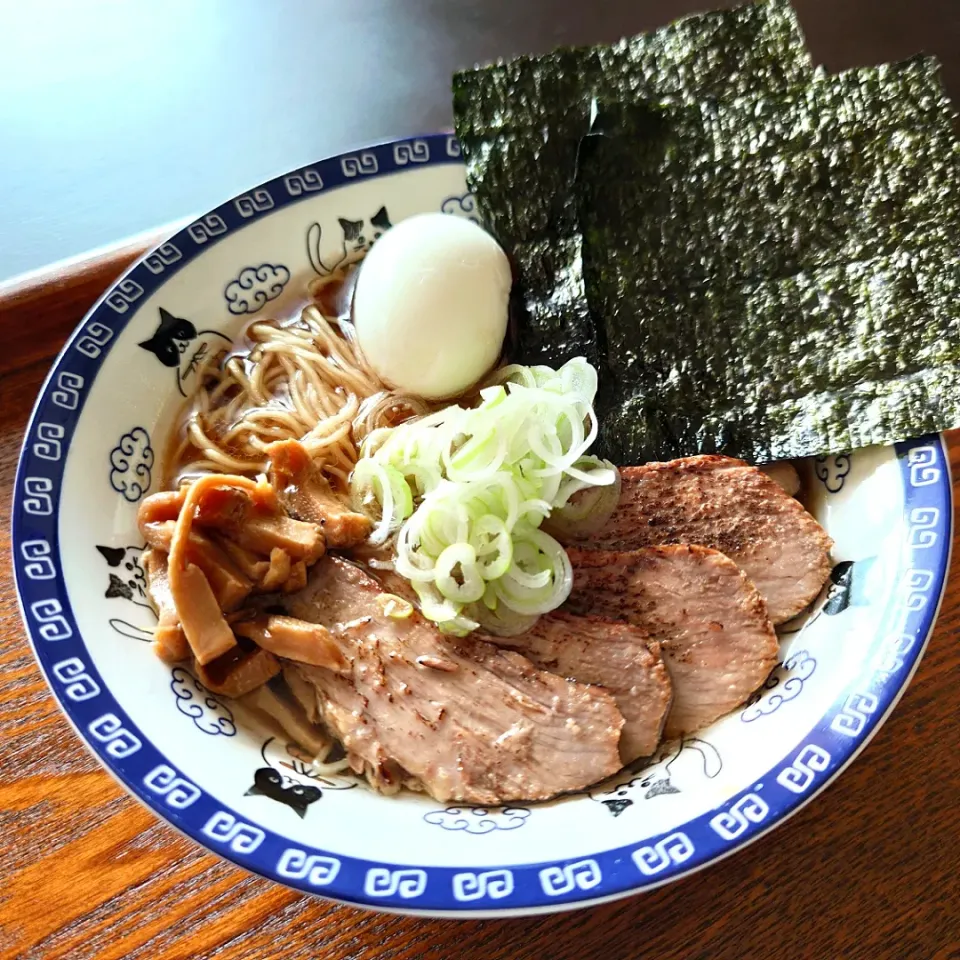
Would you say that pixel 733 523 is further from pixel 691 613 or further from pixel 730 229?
pixel 730 229

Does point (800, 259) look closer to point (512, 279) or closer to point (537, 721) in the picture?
point (512, 279)

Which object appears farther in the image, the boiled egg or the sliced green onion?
the boiled egg

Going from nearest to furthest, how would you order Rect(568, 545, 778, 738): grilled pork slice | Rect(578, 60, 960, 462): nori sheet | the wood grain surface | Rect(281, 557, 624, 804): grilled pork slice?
the wood grain surface, Rect(281, 557, 624, 804): grilled pork slice, Rect(568, 545, 778, 738): grilled pork slice, Rect(578, 60, 960, 462): nori sheet

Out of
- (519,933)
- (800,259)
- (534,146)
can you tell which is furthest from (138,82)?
(519,933)

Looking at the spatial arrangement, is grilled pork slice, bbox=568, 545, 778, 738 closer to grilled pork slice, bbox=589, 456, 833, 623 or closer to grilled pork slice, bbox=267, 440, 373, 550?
grilled pork slice, bbox=589, 456, 833, 623

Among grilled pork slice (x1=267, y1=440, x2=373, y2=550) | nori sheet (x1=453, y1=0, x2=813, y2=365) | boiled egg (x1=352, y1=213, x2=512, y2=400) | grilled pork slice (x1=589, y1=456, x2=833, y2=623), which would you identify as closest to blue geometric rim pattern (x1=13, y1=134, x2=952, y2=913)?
grilled pork slice (x1=589, y1=456, x2=833, y2=623)

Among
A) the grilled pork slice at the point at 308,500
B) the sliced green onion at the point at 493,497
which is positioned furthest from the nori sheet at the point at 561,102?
the grilled pork slice at the point at 308,500
